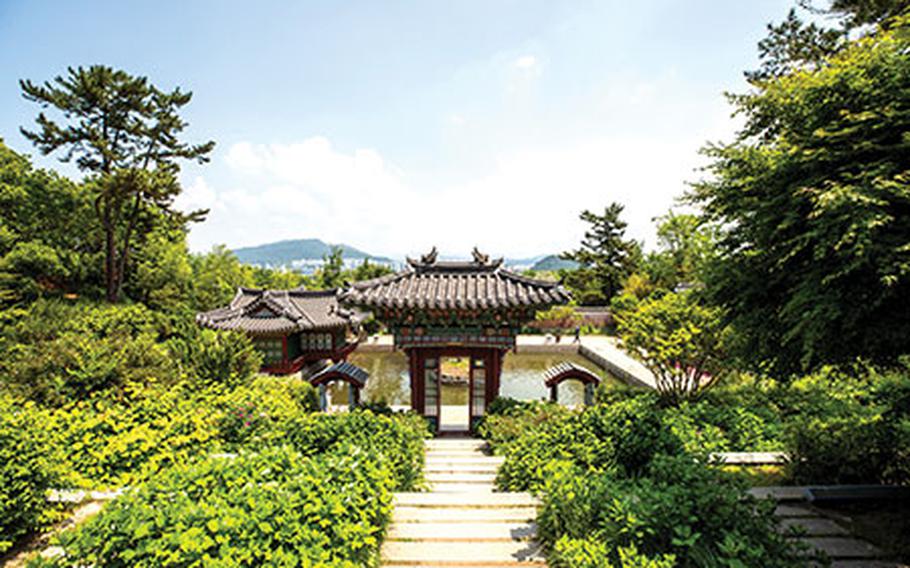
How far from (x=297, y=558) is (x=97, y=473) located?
4.49 meters

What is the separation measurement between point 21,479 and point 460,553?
14.9 ft

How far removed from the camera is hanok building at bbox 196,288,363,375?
16.4m

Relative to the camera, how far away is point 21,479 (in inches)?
154

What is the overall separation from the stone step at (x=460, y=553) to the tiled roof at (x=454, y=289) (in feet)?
13.9

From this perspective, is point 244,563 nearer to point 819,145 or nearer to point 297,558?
point 297,558

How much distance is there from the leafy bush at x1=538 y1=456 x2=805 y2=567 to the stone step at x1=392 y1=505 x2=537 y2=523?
0.66m

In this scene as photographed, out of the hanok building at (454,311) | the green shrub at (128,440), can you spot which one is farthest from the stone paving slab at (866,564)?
the green shrub at (128,440)

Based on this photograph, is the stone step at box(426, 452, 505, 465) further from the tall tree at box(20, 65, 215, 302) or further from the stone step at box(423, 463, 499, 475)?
the tall tree at box(20, 65, 215, 302)

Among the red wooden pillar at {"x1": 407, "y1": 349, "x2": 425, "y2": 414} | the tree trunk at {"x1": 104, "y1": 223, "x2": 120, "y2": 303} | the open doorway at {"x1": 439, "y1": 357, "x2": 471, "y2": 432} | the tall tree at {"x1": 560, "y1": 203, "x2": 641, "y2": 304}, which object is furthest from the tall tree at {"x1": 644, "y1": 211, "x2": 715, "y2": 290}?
the tree trunk at {"x1": 104, "y1": 223, "x2": 120, "y2": 303}

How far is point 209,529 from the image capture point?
A: 9.02 feet

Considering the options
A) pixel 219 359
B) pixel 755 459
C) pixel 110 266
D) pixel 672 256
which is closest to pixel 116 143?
pixel 110 266

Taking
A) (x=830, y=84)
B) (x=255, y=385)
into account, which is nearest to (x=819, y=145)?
(x=830, y=84)

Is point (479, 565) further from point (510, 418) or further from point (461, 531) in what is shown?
point (510, 418)

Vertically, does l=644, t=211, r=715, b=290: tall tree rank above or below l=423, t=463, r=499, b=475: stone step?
above
